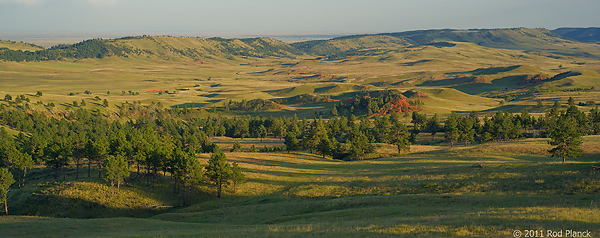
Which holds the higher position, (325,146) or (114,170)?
(114,170)

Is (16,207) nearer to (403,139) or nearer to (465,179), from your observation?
(465,179)

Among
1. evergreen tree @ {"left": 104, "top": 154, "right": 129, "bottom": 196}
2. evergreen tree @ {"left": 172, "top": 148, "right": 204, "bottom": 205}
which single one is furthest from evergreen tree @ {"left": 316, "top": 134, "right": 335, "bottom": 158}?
evergreen tree @ {"left": 104, "top": 154, "right": 129, "bottom": 196}

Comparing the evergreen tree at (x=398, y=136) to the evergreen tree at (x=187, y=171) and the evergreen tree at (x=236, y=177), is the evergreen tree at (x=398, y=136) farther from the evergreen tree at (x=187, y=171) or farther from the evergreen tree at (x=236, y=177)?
the evergreen tree at (x=187, y=171)

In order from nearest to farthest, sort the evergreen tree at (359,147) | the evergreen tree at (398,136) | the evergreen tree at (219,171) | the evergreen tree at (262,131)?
the evergreen tree at (219,171)
the evergreen tree at (359,147)
the evergreen tree at (398,136)
the evergreen tree at (262,131)

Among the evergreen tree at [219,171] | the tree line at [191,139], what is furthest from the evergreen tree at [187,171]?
the evergreen tree at [219,171]

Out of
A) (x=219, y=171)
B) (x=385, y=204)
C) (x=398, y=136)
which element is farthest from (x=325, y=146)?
(x=385, y=204)

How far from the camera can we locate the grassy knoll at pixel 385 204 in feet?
108

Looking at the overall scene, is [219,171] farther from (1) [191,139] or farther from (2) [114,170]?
(1) [191,139]

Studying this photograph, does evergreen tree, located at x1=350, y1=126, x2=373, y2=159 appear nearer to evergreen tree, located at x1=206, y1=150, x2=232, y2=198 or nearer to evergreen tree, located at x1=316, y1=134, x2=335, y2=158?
evergreen tree, located at x1=316, y1=134, x2=335, y2=158

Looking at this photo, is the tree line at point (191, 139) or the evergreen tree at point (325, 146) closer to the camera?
the tree line at point (191, 139)

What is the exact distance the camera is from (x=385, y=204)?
51.1 m

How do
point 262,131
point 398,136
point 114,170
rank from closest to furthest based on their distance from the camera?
point 114,170 → point 398,136 → point 262,131

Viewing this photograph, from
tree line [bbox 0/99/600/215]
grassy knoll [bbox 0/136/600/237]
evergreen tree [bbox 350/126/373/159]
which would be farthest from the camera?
evergreen tree [bbox 350/126/373/159]

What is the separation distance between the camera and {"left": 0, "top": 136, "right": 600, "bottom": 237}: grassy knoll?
32.8m
